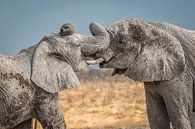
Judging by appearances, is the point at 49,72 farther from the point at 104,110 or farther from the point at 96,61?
the point at 104,110

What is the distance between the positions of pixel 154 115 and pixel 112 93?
21.7 meters

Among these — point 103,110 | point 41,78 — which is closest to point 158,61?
point 41,78

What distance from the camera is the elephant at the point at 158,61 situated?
6832 mm

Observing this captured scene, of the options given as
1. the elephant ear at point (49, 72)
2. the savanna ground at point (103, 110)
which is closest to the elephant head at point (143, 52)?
the elephant ear at point (49, 72)

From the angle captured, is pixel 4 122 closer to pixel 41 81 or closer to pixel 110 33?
pixel 41 81

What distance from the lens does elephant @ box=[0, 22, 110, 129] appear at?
5902 mm

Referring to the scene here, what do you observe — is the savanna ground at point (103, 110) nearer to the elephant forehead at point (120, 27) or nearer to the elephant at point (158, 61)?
the elephant at point (158, 61)

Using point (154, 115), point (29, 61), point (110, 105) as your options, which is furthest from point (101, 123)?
point (29, 61)

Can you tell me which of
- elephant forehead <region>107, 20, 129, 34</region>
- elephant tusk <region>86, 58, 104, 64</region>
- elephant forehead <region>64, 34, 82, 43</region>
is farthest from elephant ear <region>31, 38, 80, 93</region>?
elephant forehead <region>107, 20, 129, 34</region>

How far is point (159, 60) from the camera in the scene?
6.91 m

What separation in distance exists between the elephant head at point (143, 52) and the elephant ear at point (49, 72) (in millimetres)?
680

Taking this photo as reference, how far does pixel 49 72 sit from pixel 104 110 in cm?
1494

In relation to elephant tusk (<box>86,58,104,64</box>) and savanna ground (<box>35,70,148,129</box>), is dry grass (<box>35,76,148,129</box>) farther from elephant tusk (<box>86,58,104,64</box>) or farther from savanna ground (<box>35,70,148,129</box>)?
elephant tusk (<box>86,58,104,64</box>)

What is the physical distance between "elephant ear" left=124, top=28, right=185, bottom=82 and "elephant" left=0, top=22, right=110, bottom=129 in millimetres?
718
